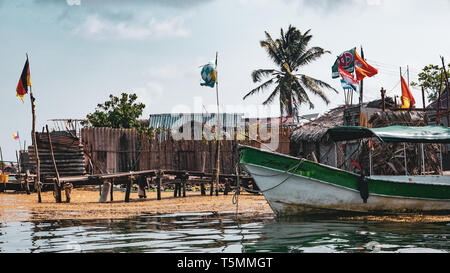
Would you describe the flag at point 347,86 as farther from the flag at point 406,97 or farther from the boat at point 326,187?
the boat at point 326,187

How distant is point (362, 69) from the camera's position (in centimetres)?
2039

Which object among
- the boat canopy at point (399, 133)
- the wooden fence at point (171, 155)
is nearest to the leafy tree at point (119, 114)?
the wooden fence at point (171, 155)

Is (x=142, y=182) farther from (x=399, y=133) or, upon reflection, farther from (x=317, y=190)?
(x=399, y=133)

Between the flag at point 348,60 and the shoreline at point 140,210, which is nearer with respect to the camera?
the shoreline at point 140,210

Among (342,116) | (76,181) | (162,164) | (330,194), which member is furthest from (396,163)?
(76,181)

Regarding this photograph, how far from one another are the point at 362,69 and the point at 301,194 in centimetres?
991

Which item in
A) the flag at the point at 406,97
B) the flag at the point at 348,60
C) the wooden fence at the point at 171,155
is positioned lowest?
the wooden fence at the point at 171,155

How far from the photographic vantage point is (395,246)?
822 cm

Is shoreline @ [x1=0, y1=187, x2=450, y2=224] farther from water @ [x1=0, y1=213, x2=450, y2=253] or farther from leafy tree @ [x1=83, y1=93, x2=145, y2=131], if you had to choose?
leafy tree @ [x1=83, y1=93, x2=145, y2=131]

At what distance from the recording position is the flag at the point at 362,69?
20.2 metres

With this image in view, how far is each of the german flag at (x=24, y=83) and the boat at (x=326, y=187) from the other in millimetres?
9753

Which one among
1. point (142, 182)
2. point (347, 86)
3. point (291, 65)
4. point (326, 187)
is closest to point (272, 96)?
point (291, 65)

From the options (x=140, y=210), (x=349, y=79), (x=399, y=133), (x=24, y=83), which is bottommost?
(x=140, y=210)

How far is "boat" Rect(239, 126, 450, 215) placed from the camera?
12.2 meters
